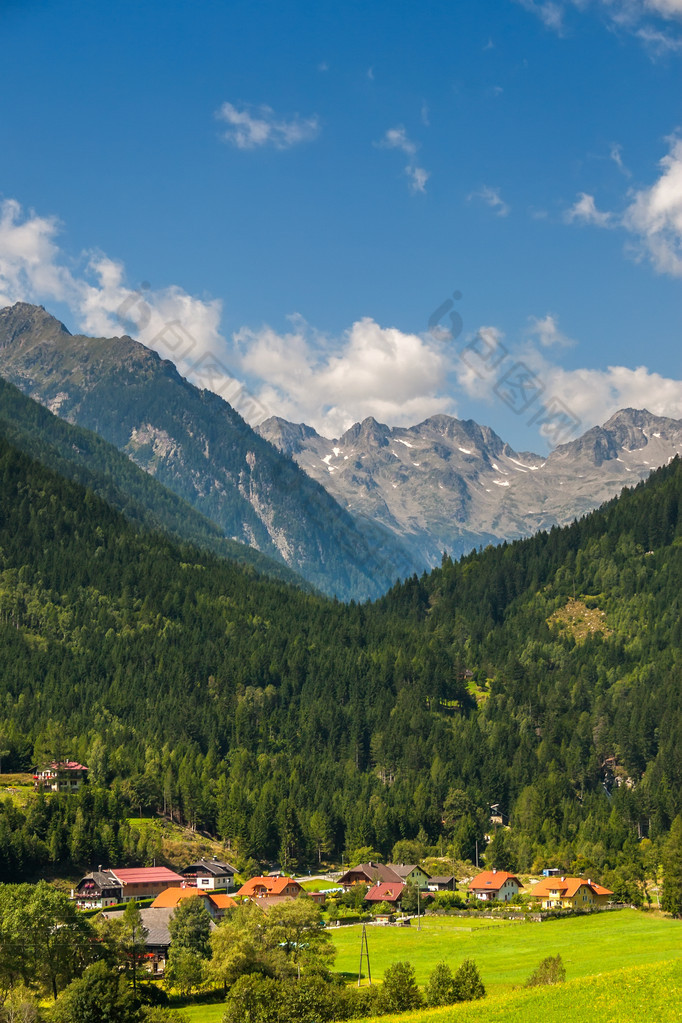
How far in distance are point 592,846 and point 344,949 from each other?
77104 mm

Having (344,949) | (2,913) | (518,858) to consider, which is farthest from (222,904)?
(518,858)

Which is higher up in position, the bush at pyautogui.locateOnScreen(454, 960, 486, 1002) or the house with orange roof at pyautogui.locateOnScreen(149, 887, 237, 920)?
the bush at pyautogui.locateOnScreen(454, 960, 486, 1002)

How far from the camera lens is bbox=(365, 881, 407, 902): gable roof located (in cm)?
16600

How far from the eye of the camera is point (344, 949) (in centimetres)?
12925

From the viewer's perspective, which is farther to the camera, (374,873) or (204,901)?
(374,873)

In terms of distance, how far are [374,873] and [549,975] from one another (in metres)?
83.2

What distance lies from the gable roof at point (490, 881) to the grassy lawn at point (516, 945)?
16.6 meters

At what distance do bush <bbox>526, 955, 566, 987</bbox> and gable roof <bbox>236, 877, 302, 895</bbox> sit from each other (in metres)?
67.7

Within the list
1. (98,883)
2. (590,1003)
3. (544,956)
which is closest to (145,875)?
(98,883)

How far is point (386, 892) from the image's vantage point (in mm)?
167625

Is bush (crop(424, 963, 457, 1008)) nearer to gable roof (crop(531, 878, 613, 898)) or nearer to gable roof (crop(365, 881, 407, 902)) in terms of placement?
gable roof (crop(365, 881, 407, 902))

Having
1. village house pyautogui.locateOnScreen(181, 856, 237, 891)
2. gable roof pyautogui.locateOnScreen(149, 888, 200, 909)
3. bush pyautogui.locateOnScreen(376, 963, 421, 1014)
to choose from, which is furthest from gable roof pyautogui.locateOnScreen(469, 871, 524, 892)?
bush pyautogui.locateOnScreen(376, 963, 421, 1014)

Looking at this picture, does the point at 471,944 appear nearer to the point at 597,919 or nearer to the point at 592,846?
the point at 597,919

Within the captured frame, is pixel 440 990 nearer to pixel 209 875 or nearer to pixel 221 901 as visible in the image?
pixel 221 901
